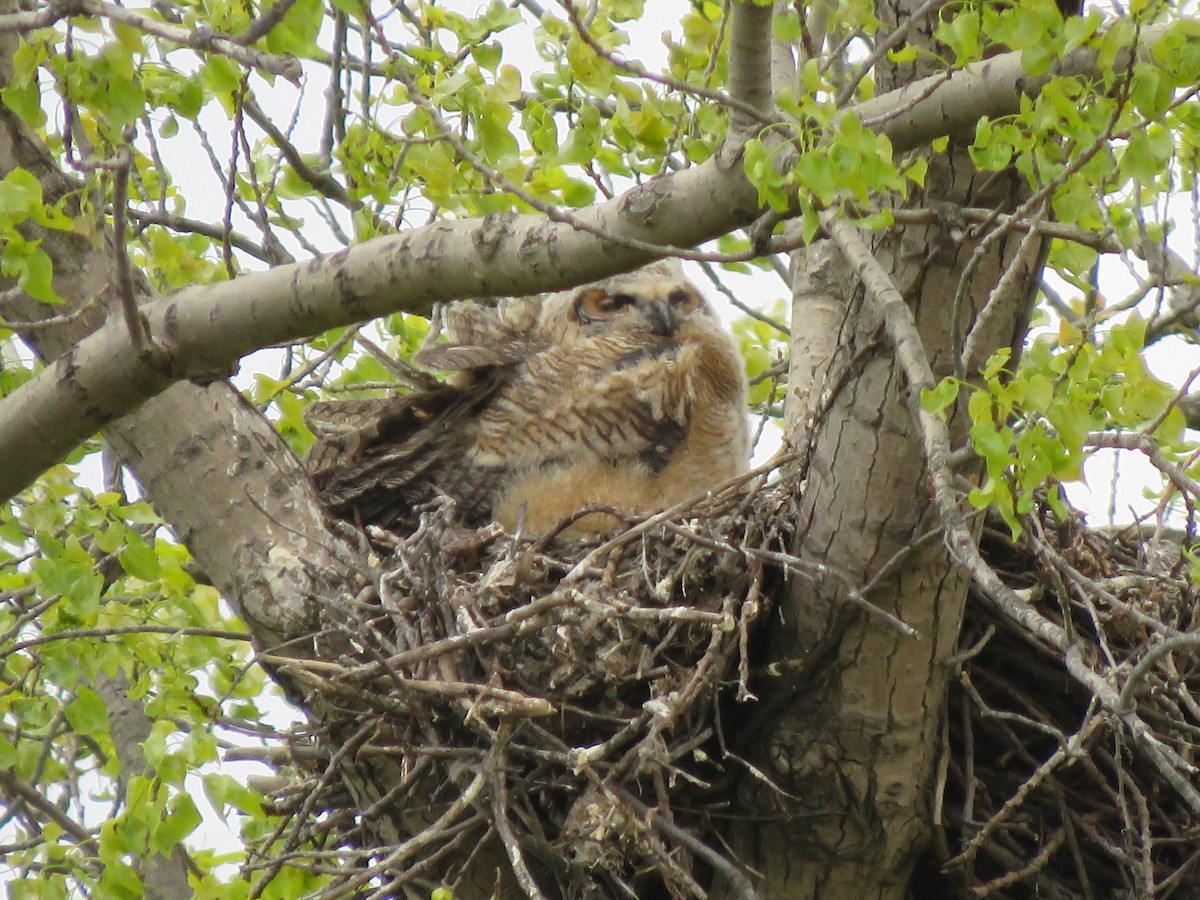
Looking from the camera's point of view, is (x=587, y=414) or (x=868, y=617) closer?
(x=868, y=617)

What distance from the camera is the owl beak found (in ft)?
14.0

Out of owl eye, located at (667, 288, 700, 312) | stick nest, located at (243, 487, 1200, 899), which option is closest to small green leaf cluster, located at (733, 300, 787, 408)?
owl eye, located at (667, 288, 700, 312)

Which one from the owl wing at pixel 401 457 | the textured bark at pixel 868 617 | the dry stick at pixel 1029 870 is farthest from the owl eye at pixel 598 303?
the dry stick at pixel 1029 870

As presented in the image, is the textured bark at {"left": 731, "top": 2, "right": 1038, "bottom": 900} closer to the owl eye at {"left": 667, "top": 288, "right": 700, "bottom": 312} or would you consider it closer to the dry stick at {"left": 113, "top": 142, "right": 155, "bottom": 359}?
the dry stick at {"left": 113, "top": 142, "right": 155, "bottom": 359}

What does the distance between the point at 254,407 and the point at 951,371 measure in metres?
1.74

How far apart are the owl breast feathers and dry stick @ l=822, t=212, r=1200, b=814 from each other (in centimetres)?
171

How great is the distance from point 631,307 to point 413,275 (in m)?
1.85

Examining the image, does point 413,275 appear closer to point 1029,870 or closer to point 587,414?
point 587,414

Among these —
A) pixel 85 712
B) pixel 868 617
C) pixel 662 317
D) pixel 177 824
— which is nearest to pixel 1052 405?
pixel 868 617

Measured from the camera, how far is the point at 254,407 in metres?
3.33

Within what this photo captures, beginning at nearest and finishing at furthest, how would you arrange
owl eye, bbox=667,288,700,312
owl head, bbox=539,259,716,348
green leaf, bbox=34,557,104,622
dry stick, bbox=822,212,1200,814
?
dry stick, bbox=822,212,1200,814 → green leaf, bbox=34,557,104,622 → owl head, bbox=539,259,716,348 → owl eye, bbox=667,288,700,312

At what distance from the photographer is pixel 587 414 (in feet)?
13.0

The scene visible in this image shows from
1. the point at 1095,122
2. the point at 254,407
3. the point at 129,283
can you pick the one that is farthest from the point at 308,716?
the point at 1095,122

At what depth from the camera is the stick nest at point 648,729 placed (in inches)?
104
